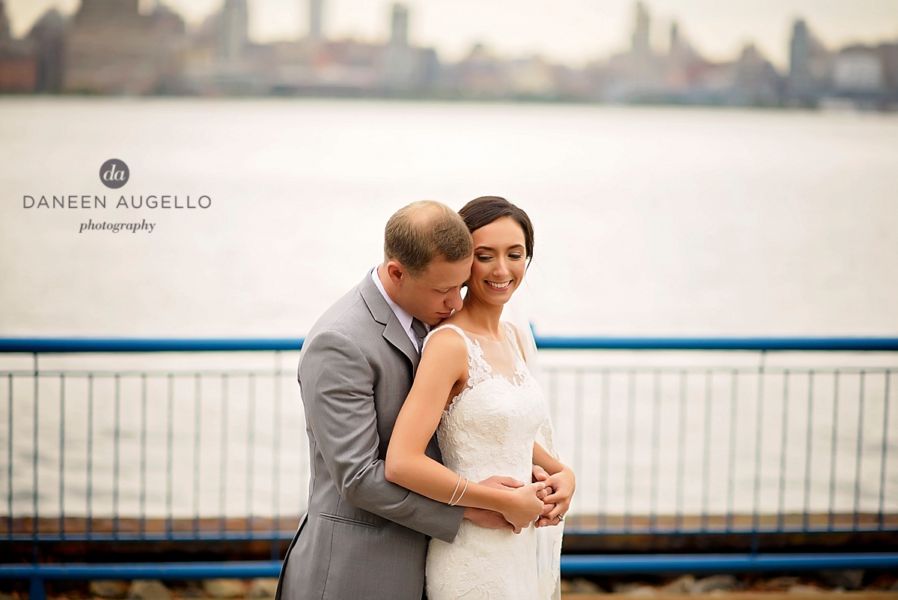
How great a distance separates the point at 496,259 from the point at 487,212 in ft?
0.35

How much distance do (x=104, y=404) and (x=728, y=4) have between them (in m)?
44.1

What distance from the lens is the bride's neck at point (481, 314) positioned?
2506 millimetres

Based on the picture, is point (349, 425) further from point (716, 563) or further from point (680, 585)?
point (680, 585)

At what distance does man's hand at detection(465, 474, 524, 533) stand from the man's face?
38 centimetres

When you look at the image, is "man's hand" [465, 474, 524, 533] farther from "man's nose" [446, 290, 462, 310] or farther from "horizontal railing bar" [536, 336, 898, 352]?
"horizontal railing bar" [536, 336, 898, 352]

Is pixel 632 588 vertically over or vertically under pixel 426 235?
under

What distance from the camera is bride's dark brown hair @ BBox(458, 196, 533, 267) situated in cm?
243

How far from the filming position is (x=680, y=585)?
5.09m

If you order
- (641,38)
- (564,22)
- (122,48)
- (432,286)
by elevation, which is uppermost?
(564,22)

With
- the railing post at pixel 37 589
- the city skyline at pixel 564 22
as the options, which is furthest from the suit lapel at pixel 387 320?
the city skyline at pixel 564 22

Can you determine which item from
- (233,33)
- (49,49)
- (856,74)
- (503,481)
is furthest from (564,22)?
(503,481)

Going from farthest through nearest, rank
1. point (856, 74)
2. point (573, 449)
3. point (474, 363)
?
1. point (856, 74)
2. point (573, 449)
3. point (474, 363)

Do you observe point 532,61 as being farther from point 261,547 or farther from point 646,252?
point 261,547

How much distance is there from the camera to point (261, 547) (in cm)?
491
